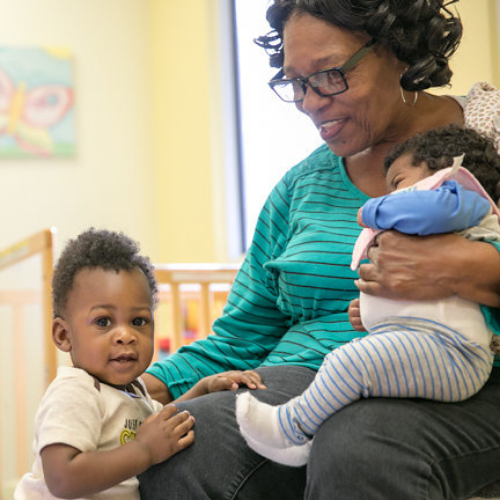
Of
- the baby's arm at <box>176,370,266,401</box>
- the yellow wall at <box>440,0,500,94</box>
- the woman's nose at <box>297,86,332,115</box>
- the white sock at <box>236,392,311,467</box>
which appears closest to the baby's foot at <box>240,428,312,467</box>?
the white sock at <box>236,392,311,467</box>

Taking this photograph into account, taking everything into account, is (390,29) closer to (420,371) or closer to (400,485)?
(420,371)

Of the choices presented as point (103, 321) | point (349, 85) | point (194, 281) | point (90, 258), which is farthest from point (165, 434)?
point (194, 281)

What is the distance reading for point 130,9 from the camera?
4785 millimetres

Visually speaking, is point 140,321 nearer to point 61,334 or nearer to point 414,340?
point 61,334

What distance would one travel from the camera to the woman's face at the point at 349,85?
1634mm

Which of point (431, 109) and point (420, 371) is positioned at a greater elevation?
point (431, 109)

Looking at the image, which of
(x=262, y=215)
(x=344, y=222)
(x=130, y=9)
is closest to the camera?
(x=344, y=222)

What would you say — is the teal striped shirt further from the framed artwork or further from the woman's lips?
the framed artwork

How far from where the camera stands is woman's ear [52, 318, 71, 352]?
4.59 ft

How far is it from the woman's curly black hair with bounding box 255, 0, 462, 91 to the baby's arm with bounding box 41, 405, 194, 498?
90cm

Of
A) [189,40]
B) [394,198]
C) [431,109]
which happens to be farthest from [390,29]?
[189,40]

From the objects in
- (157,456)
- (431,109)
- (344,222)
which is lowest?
(157,456)

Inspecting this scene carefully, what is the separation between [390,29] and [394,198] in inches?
21.9

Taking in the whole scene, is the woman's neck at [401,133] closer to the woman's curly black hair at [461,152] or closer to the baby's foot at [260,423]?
the woman's curly black hair at [461,152]
